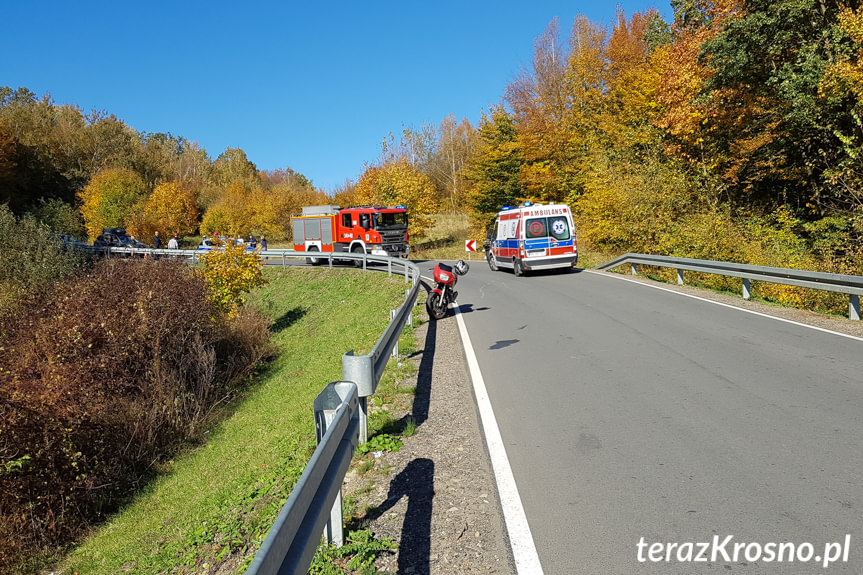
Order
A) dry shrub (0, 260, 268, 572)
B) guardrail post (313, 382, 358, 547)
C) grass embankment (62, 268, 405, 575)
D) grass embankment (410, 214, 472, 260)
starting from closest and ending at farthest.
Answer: guardrail post (313, 382, 358, 547) → grass embankment (62, 268, 405, 575) → dry shrub (0, 260, 268, 572) → grass embankment (410, 214, 472, 260)

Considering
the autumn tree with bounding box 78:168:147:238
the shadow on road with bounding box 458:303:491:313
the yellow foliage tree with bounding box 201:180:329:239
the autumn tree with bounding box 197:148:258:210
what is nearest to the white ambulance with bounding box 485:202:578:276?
the shadow on road with bounding box 458:303:491:313

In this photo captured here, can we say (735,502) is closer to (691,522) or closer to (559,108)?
(691,522)

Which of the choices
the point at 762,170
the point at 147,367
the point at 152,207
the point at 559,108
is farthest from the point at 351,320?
the point at 152,207

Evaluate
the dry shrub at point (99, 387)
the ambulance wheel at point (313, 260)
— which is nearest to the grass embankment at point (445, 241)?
the ambulance wheel at point (313, 260)

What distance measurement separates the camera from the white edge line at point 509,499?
11.0ft

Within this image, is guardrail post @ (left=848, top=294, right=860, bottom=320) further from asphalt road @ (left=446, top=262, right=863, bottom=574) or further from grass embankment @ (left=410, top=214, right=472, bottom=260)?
grass embankment @ (left=410, top=214, right=472, bottom=260)

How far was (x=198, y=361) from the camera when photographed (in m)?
12.9

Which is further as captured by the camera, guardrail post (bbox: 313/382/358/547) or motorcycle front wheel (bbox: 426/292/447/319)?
motorcycle front wheel (bbox: 426/292/447/319)

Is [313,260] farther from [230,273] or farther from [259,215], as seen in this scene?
[259,215]

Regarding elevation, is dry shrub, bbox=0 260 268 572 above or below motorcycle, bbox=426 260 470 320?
below

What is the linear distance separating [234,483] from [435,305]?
6.82m

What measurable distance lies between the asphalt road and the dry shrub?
18.6ft

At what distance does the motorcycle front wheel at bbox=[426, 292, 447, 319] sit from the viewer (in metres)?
12.8

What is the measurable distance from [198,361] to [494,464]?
986cm
